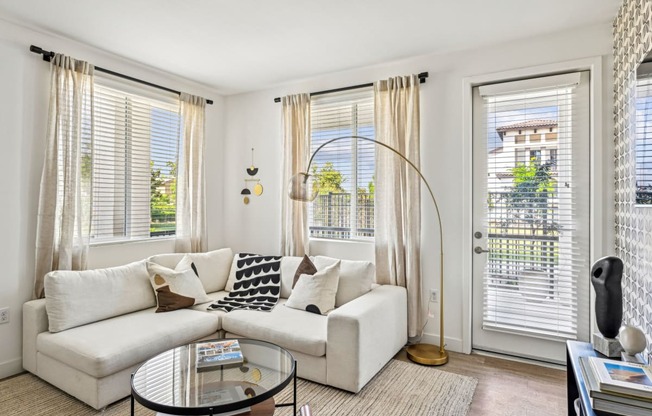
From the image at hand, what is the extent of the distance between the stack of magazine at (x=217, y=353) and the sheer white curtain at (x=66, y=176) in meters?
1.52

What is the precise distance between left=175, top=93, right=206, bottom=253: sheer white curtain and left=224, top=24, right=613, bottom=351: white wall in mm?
473

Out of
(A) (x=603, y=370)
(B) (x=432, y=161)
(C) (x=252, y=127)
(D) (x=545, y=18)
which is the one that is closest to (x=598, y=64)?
(D) (x=545, y=18)

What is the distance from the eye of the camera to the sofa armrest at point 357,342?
245 cm

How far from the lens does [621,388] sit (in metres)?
1.33

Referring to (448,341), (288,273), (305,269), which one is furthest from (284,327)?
(448,341)

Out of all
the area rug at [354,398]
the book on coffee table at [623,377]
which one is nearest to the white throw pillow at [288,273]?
the area rug at [354,398]

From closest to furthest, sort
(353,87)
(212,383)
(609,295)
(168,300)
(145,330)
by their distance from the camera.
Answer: (609,295), (212,383), (145,330), (168,300), (353,87)

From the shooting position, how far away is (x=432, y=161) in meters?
3.28

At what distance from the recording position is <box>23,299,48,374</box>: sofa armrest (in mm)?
2586

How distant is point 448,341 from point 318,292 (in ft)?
4.07

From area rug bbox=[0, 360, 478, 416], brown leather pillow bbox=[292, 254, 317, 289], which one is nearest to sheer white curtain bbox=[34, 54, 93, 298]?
area rug bbox=[0, 360, 478, 416]

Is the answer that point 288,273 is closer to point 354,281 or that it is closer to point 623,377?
point 354,281

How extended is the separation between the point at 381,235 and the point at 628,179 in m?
1.82

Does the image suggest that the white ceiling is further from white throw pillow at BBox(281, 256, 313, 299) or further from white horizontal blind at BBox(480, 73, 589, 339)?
white throw pillow at BBox(281, 256, 313, 299)
